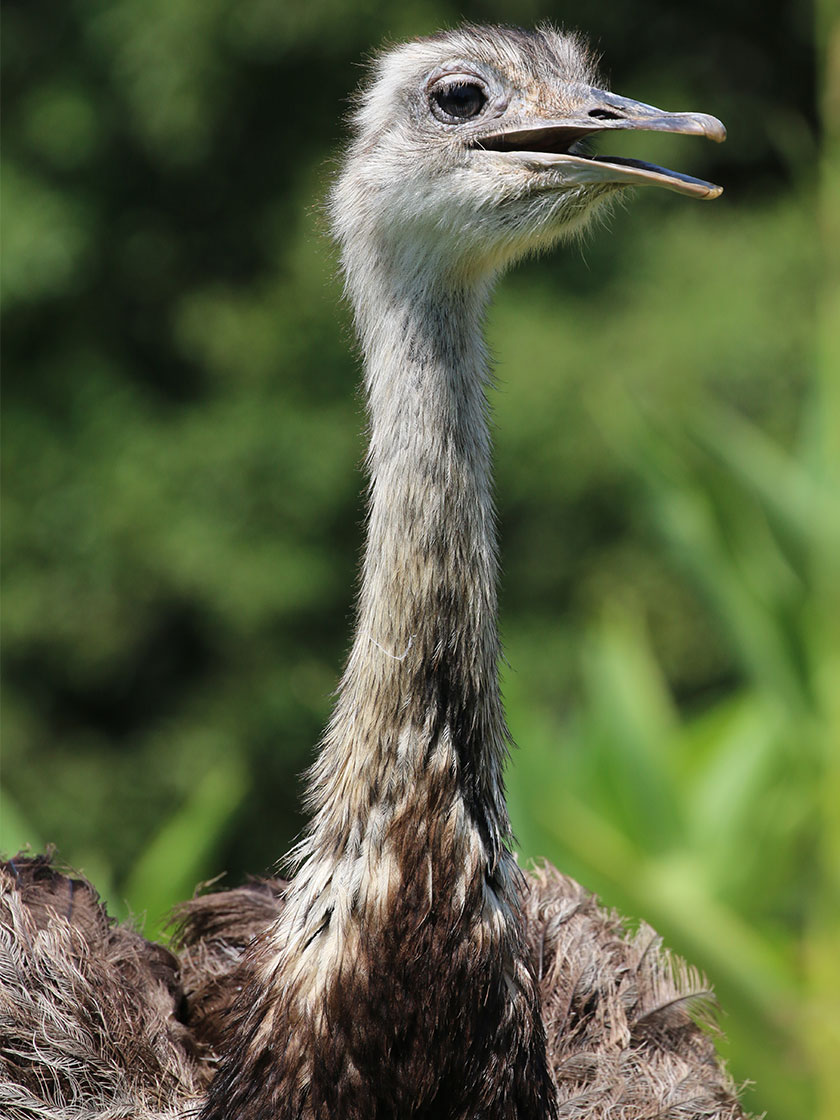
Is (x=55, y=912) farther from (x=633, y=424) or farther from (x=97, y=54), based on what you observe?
(x=97, y=54)

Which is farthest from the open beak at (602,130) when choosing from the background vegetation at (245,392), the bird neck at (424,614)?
the background vegetation at (245,392)

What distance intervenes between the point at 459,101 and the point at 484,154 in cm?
12

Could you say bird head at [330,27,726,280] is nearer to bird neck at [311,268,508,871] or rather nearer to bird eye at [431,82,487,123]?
bird eye at [431,82,487,123]

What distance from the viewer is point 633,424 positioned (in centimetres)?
462

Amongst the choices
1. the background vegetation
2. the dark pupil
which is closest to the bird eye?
the dark pupil

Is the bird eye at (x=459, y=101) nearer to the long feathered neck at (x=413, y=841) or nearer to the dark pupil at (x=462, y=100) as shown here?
the dark pupil at (x=462, y=100)

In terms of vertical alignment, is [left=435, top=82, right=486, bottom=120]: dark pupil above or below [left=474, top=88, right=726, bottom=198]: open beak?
above

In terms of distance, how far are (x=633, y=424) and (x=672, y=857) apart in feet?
4.41

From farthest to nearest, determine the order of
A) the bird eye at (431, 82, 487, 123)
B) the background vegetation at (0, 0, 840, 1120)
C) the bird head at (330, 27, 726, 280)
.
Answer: the background vegetation at (0, 0, 840, 1120), the bird eye at (431, 82, 487, 123), the bird head at (330, 27, 726, 280)

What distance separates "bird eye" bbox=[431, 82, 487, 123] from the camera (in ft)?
6.37

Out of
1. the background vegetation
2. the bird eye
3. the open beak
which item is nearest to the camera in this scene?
the open beak

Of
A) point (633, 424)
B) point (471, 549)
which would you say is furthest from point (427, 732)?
point (633, 424)

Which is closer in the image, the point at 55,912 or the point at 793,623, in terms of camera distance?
the point at 55,912

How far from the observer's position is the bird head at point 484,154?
183cm
